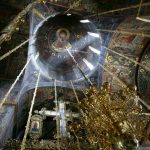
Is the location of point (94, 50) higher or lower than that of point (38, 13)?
lower

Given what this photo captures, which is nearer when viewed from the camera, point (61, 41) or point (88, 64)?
point (88, 64)

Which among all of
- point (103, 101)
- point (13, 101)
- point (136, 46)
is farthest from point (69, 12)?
point (103, 101)

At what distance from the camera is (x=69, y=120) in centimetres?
981

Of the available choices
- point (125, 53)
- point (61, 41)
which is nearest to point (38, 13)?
point (61, 41)

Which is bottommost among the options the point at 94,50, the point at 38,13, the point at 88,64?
the point at 88,64

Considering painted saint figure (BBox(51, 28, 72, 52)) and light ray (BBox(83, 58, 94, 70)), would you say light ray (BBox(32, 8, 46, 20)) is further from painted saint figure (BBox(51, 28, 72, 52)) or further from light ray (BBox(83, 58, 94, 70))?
light ray (BBox(83, 58, 94, 70))

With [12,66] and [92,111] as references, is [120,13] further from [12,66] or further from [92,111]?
[92,111]

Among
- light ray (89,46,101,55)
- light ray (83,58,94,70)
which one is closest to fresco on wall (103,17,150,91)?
light ray (89,46,101,55)

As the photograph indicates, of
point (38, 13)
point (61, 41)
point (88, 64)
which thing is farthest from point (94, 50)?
point (38, 13)

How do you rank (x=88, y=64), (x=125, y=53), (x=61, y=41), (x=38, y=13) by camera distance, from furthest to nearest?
(x=61, y=41) < (x=88, y=64) < (x=125, y=53) < (x=38, y=13)

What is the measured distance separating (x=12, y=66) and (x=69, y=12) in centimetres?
285

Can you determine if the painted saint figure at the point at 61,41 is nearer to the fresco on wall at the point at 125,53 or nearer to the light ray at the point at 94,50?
the light ray at the point at 94,50

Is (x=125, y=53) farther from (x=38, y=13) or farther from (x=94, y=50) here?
(x=38, y=13)

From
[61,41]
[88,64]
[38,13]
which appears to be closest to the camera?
[38,13]
